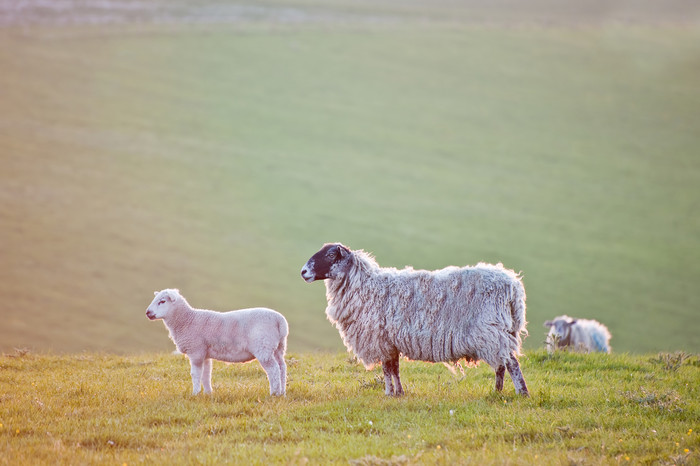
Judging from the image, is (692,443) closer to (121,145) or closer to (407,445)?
(407,445)

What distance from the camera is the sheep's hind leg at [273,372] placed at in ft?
29.8

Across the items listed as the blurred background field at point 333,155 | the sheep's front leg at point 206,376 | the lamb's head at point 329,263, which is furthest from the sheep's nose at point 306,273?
the blurred background field at point 333,155

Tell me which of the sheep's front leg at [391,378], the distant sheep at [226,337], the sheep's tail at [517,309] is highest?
the sheep's tail at [517,309]

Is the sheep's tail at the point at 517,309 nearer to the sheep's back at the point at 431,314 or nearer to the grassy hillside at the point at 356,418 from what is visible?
the sheep's back at the point at 431,314

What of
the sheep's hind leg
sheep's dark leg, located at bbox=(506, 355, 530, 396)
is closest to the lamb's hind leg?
the sheep's hind leg

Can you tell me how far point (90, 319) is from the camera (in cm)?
3488

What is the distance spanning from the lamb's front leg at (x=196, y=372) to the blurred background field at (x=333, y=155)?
23.6 meters

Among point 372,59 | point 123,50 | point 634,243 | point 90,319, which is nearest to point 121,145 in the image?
point 123,50

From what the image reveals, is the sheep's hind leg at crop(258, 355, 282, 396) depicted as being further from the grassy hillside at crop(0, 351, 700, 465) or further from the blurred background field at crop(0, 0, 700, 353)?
the blurred background field at crop(0, 0, 700, 353)

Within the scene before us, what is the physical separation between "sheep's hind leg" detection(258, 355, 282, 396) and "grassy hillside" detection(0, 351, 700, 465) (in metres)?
0.19

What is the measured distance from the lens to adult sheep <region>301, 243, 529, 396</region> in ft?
29.0

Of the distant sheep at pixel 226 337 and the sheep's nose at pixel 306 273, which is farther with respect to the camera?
the sheep's nose at pixel 306 273

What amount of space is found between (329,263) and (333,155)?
49000mm

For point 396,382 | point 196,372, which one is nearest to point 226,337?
point 196,372
